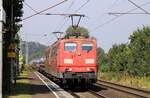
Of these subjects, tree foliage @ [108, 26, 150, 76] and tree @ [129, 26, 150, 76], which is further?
tree foliage @ [108, 26, 150, 76]

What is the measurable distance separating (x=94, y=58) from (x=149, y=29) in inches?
945

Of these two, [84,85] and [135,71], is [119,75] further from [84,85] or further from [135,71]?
[84,85]

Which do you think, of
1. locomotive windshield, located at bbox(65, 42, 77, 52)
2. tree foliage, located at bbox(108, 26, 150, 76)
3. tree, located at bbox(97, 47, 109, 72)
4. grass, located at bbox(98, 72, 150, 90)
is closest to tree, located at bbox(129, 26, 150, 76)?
tree foliage, located at bbox(108, 26, 150, 76)

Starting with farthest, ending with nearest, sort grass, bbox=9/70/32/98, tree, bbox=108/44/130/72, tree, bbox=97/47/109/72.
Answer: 1. tree, bbox=97/47/109/72
2. tree, bbox=108/44/130/72
3. grass, bbox=9/70/32/98

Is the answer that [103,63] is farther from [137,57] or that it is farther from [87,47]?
[87,47]

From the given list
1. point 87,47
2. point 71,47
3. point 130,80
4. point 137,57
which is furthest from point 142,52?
point 71,47

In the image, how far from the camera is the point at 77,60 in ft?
116

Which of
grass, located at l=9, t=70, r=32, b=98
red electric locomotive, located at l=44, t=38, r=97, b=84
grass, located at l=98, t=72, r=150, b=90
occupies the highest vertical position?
red electric locomotive, located at l=44, t=38, r=97, b=84

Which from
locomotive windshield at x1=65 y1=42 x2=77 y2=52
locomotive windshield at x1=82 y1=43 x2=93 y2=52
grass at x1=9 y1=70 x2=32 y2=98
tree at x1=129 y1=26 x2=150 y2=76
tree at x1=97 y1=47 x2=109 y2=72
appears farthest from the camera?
tree at x1=97 y1=47 x2=109 y2=72

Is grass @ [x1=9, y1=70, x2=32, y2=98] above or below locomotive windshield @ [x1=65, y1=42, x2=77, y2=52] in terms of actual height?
below

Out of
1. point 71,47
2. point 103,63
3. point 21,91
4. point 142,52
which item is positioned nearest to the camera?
point 21,91

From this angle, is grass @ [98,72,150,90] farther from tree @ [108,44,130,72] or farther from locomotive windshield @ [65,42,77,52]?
locomotive windshield @ [65,42,77,52]

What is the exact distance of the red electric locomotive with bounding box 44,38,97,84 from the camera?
34.9 metres

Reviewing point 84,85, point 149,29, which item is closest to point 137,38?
point 149,29
